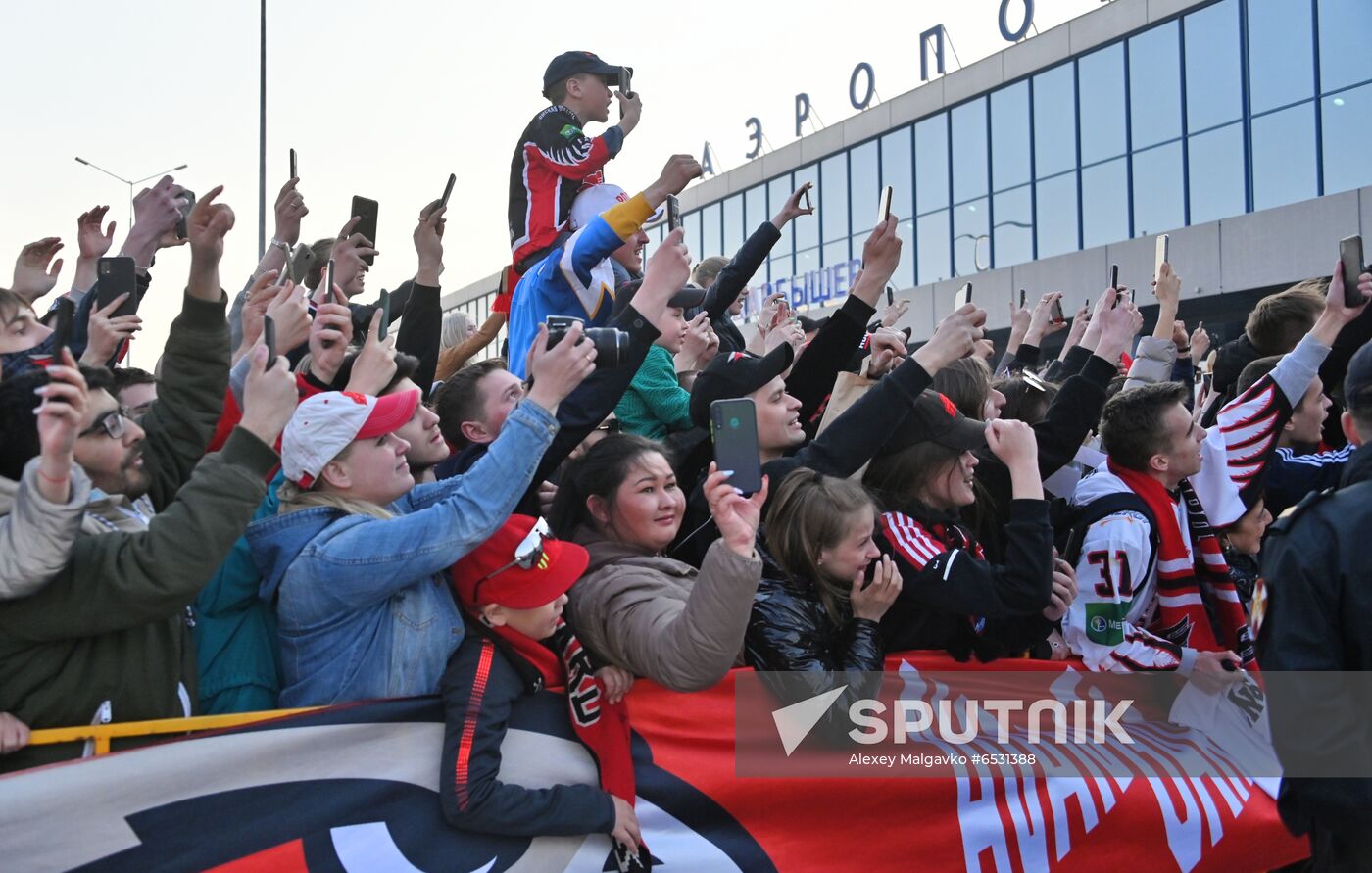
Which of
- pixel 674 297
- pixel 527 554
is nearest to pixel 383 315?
pixel 527 554

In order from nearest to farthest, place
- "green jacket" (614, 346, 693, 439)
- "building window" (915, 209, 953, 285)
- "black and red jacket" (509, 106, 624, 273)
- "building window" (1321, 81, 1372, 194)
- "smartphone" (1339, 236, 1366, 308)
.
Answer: "green jacket" (614, 346, 693, 439) < "smartphone" (1339, 236, 1366, 308) < "black and red jacket" (509, 106, 624, 273) < "building window" (1321, 81, 1372, 194) < "building window" (915, 209, 953, 285)

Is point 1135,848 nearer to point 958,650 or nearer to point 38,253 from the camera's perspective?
point 958,650

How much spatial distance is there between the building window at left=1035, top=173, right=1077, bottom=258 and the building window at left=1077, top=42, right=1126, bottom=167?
0.78 meters

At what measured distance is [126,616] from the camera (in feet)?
9.20

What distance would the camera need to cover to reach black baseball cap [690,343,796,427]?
4492mm

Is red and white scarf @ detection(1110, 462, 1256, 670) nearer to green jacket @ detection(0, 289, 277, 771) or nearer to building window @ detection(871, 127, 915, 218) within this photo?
green jacket @ detection(0, 289, 277, 771)

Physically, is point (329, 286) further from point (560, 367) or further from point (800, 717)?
point (800, 717)

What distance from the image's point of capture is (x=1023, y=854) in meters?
3.87

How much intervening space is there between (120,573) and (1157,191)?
1097 inches

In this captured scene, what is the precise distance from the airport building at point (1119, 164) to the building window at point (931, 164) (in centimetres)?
5

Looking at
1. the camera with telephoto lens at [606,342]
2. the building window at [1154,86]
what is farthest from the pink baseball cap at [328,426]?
the building window at [1154,86]

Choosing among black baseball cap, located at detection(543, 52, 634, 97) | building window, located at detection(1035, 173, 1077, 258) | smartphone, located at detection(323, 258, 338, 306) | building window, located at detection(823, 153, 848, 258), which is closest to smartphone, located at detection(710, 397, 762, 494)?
smartphone, located at detection(323, 258, 338, 306)

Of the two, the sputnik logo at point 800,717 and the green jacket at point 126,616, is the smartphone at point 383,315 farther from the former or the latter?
the sputnik logo at point 800,717

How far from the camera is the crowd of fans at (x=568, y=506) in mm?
2916
